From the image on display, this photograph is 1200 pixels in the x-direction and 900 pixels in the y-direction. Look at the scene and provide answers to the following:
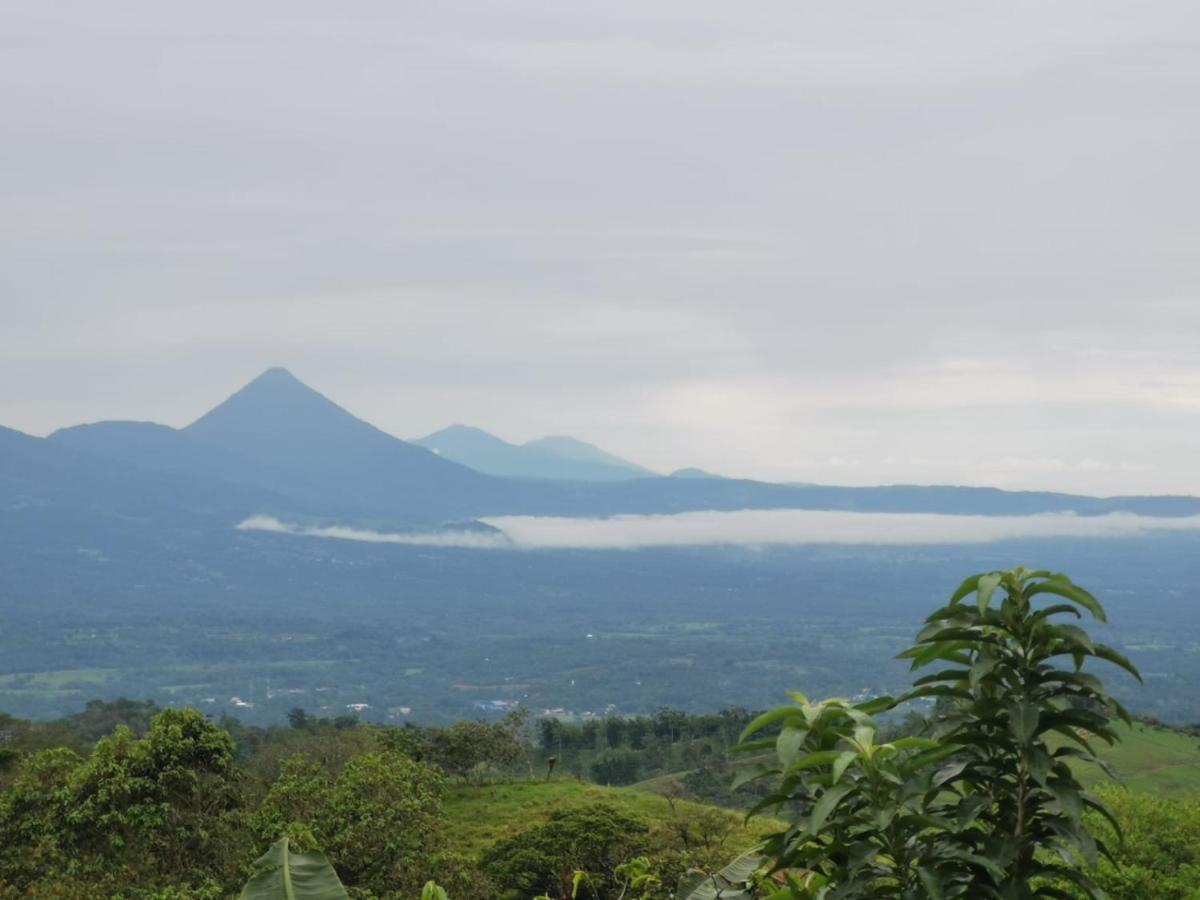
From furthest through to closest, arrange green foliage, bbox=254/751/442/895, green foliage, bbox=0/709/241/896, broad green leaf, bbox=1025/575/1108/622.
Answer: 1. green foliage, bbox=254/751/442/895
2. green foliage, bbox=0/709/241/896
3. broad green leaf, bbox=1025/575/1108/622

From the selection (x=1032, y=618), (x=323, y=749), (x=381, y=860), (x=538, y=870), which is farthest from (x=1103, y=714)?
(x=323, y=749)

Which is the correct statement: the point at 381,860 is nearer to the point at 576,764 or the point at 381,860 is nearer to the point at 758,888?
the point at 758,888

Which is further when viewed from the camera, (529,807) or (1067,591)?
(529,807)

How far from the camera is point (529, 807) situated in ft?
158

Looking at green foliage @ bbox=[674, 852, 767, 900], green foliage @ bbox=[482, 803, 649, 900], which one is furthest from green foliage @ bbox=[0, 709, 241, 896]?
green foliage @ bbox=[674, 852, 767, 900]

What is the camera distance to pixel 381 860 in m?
21.5

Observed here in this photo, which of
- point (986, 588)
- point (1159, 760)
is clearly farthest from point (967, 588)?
point (1159, 760)

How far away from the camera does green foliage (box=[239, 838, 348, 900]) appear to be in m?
4.15

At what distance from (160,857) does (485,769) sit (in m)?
37.9

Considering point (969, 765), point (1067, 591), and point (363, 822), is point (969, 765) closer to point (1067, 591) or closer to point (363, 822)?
point (1067, 591)

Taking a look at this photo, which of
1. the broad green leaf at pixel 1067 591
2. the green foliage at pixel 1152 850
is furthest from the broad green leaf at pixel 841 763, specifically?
the green foliage at pixel 1152 850

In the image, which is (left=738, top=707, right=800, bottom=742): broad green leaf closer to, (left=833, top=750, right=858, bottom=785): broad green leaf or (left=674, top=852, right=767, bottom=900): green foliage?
(left=833, top=750, right=858, bottom=785): broad green leaf

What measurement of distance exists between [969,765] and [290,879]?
2.34 metres

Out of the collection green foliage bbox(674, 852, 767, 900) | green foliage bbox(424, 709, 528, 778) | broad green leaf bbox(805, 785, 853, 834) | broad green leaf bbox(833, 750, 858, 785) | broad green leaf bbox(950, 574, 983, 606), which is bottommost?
green foliage bbox(424, 709, 528, 778)
